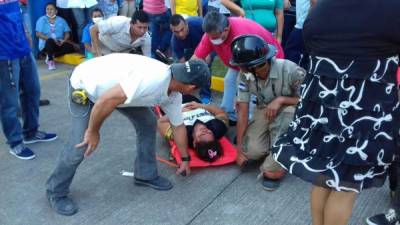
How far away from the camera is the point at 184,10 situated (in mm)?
5984

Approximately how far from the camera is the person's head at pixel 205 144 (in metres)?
3.68

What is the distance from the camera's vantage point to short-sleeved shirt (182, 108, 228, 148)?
3914mm

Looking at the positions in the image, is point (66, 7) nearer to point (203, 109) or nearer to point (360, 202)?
point (203, 109)

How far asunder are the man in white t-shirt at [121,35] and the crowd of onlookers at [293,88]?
0.03ft

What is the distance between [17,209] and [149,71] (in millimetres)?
1386

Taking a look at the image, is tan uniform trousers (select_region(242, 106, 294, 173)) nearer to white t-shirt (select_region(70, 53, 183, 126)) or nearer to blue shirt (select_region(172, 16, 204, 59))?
white t-shirt (select_region(70, 53, 183, 126))

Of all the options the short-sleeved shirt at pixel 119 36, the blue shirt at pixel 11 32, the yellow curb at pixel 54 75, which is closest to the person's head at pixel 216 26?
the short-sleeved shirt at pixel 119 36

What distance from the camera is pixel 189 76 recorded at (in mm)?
2629

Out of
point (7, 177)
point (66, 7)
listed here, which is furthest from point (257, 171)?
point (66, 7)

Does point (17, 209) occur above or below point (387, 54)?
below

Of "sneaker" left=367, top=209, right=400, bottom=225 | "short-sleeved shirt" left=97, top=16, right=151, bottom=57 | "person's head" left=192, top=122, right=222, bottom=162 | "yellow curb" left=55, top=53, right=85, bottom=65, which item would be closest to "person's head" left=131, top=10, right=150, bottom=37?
"short-sleeved shirt" left=97, top=16, right=151, bottom=57

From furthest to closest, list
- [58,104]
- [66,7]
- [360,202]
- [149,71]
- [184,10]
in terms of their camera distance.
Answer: [66,7] → [184,10] → [58,104] → [360,202] → [149,71]

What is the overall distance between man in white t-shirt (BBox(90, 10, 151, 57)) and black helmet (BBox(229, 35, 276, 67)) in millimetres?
1667

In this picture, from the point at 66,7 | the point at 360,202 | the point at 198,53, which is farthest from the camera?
the point at 66,7
